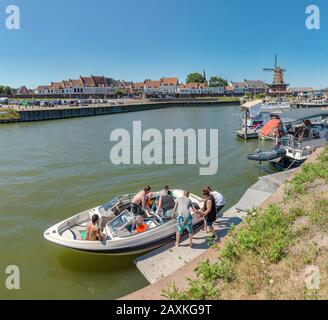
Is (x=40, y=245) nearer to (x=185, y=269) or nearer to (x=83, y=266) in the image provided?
(x=83, y=266)

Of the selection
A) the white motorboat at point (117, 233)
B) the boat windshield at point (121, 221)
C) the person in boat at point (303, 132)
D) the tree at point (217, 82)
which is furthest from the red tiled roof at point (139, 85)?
the boat windshield at point (121, 221)

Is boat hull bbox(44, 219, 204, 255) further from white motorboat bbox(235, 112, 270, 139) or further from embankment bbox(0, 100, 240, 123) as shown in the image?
embankment bbox(0, 100, 240, 123)

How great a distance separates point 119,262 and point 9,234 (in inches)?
220

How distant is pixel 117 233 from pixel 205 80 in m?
182

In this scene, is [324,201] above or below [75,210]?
above

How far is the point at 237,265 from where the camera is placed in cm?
788

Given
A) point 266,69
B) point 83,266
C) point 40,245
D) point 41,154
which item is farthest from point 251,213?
point 266,69

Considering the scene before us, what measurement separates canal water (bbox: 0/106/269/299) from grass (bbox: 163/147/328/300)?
333cm

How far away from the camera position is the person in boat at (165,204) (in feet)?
41.3

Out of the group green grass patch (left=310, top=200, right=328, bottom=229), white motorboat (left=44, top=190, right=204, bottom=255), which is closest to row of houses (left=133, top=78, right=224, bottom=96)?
white motorboat (left=44, top=190, right=204, bottom=255)

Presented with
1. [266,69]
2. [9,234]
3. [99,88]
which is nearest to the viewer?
[9,234]

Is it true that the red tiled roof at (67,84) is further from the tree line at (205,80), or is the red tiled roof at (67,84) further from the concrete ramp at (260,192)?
the concrete ramp at (260,192)

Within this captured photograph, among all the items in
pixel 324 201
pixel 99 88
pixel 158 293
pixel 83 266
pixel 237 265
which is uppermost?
pixel 99 88

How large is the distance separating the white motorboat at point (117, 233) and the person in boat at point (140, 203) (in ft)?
1.00
